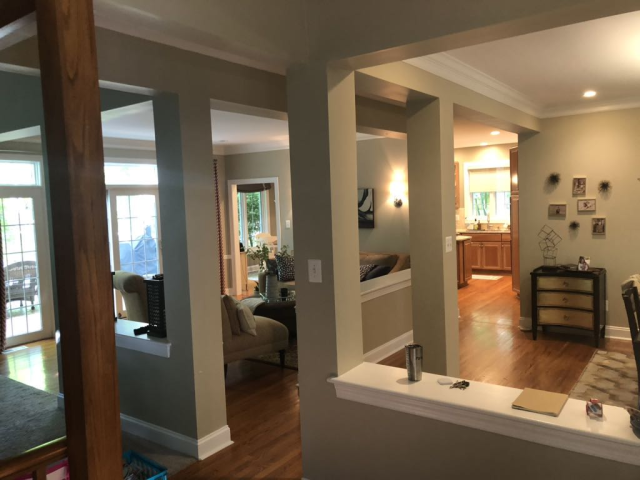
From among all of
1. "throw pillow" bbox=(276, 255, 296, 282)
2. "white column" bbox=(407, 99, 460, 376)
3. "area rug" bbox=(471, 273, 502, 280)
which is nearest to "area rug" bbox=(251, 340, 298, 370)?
"white column" bbox=(407, 99, 460, 376)

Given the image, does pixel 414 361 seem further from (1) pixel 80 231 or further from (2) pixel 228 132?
(2) pixel 228 132

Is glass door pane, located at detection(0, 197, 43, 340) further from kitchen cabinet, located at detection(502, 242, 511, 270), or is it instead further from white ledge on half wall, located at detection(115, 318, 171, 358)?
kitchen cabinet, located at detection(502, 242, 511, 270)

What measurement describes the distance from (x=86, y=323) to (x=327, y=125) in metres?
1.47

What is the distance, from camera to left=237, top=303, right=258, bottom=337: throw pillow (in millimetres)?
4504

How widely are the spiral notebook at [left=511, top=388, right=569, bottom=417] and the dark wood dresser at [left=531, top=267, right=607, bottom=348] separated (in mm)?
3693

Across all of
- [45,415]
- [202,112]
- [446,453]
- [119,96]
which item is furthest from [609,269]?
[45,415]

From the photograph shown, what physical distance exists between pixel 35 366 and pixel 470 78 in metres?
4.95

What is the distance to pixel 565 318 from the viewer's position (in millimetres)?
5590

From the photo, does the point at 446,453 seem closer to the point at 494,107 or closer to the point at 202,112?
the point at 202,112

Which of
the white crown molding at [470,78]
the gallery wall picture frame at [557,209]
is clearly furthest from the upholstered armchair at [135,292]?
the gallery wall picture frame at [557,209]

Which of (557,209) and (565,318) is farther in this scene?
(557,209)

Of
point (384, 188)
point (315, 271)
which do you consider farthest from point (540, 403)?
point (384, 188)

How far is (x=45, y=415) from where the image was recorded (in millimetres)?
3627

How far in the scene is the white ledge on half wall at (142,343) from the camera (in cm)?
337
